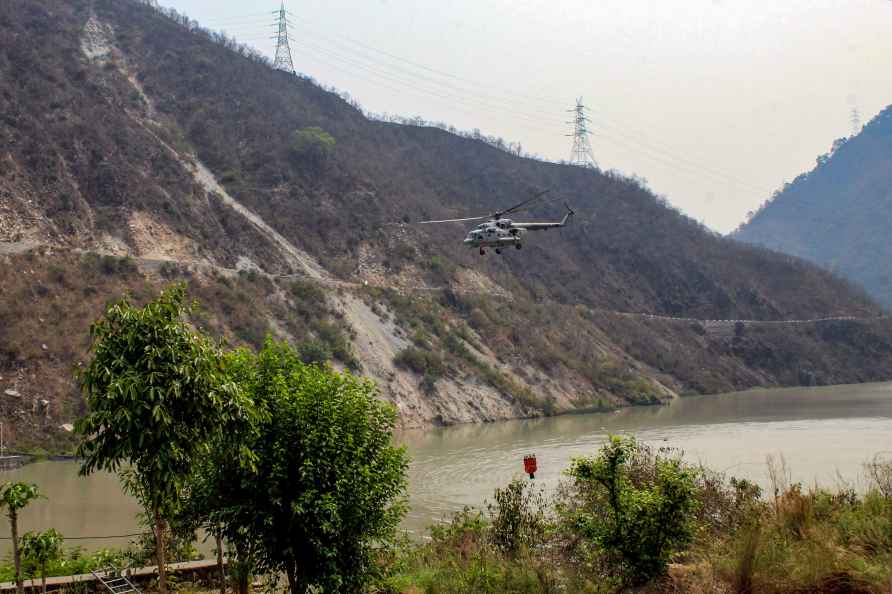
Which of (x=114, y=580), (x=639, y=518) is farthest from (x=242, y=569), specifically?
(x=639, y=518)

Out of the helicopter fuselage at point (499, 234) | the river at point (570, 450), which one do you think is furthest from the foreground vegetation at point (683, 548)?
the helicopter fuselage at point (499, 234)

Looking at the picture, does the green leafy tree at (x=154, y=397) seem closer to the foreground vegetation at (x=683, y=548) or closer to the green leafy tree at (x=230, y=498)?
the green leafy tree at (x=230, y=498)

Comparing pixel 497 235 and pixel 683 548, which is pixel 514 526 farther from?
pixel 497 235

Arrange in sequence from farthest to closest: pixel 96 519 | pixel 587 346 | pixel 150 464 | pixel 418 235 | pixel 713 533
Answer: pixel 418 235 → pixel 587 346 → pixel 96 519 → pixel 713 533 → pixel 150 464

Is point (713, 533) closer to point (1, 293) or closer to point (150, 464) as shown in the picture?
point (150, 464)

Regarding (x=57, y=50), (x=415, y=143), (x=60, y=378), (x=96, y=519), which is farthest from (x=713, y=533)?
(x=415, y=143)

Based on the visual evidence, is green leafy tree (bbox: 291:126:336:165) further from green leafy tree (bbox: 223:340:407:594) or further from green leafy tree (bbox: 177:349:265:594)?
green leafy tree (bbox: 223:340:407:594)
